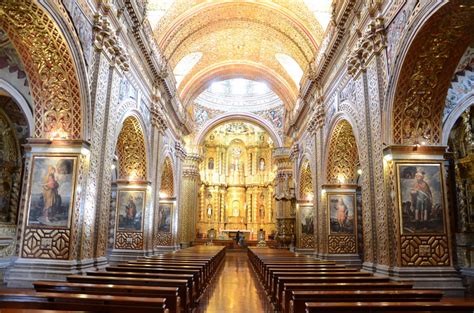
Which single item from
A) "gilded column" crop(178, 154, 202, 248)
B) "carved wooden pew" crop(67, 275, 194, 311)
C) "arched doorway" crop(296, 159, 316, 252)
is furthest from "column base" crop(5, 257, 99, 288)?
"gilded column" crop(178, 154, 202, 248)

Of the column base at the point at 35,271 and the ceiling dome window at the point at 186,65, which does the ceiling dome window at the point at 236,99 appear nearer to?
the ceiling dome window at the point at 186,65

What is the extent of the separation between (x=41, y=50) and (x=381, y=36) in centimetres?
694

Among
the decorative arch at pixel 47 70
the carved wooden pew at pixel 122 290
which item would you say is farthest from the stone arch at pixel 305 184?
the carved wooden pew at pixel 122 290

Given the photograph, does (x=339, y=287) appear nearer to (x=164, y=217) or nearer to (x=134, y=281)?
(x=134, y=281)

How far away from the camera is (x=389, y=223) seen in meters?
7.73

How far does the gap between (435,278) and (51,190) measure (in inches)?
295

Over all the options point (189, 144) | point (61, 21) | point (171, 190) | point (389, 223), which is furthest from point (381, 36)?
point (189, 144)

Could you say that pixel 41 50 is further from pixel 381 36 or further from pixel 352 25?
pixel 352 25

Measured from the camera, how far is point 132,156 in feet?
43.1

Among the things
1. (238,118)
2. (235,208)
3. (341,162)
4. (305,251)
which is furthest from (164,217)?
(235,208)

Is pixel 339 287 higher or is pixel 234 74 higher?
pixel 234 74

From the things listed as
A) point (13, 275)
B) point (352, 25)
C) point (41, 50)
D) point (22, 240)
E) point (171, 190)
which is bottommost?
point (13, 275)

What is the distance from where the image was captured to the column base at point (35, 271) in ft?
23.2

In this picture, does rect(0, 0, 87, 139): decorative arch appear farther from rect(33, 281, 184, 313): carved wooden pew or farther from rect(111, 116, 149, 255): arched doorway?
rect(111, 116, 149, 255): arched doorway
